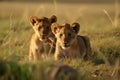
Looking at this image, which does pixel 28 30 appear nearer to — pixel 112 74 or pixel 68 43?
pixel 68 43

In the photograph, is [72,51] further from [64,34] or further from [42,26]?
[42,26]

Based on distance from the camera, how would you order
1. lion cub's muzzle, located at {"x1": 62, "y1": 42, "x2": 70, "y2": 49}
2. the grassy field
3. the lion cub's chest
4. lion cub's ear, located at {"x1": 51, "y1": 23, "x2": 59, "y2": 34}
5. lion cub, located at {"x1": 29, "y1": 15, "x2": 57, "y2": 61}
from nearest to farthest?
1. the grassy field
2. lion cub's muzzle, located at {"x1": 62, "y1": 42, "x2": 70, "y2": 49}
3. lion cub's ear, located at {"x1": 51, "y1": 23, "x2": 59, "y2": 34}
4. the lion cub's chest
5. lion cub, located at {"x1": 29, "y1": 15, "x2": 57, "y2": 61}

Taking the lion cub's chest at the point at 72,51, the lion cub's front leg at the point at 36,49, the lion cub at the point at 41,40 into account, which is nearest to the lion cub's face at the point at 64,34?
the lion cub's chest at the point at 72,51

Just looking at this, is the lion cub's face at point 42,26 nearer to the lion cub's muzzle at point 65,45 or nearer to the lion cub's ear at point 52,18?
the lion cub's ear at point 52,18

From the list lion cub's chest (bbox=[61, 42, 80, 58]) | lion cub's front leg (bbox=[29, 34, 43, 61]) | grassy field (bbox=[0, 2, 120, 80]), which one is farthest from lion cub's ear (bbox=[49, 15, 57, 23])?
grassy field (bbox=[0, 2, 120, 80])

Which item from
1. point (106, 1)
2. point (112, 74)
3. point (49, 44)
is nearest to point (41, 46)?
point (49, 44)

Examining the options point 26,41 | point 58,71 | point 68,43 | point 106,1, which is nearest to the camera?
point 58,71

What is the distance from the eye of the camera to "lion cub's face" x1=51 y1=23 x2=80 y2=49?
813 cm

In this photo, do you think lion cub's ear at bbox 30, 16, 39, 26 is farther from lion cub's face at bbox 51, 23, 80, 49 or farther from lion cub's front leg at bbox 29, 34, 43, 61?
lion cub's face at bbox 51, 23, 80, 49

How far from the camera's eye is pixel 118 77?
24.2 feet

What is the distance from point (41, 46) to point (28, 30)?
3.78 m

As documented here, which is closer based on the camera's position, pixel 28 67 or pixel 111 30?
pixel 28 67

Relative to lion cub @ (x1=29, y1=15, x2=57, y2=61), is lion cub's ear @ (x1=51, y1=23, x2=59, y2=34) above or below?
above

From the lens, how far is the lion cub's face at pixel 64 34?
8.13 meters
